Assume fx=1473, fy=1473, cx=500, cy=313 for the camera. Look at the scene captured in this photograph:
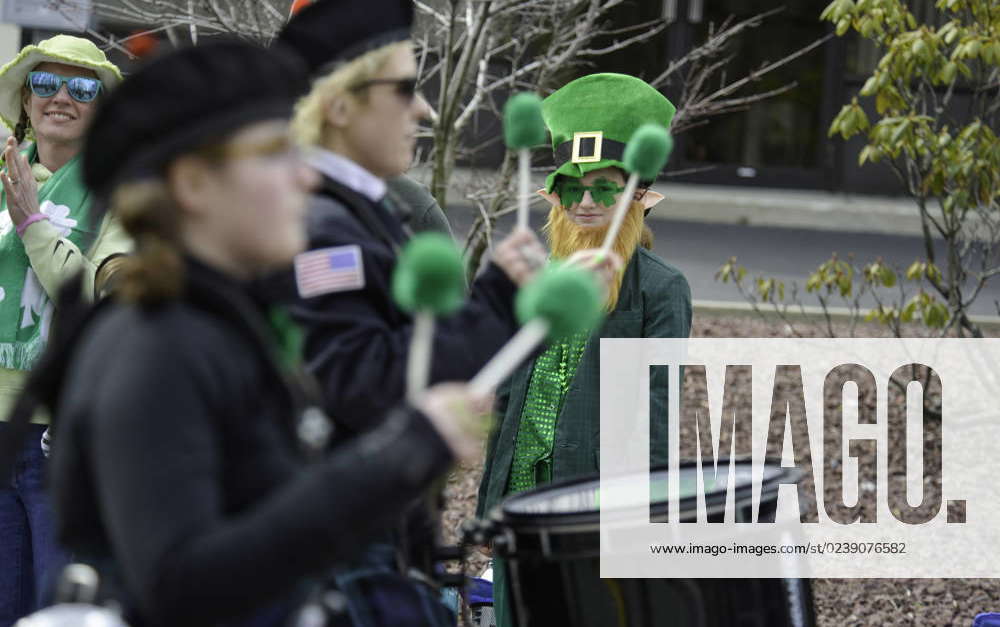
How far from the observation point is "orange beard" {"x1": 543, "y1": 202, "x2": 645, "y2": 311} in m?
3.90

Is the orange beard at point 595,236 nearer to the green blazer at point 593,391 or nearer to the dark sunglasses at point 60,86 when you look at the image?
the green blazer at point 593,391

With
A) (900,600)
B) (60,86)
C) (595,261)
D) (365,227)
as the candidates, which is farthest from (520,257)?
(900,600)

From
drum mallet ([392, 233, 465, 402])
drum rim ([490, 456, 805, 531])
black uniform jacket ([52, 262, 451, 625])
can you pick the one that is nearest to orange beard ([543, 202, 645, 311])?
drum rim ([490, 456, 805, 531])

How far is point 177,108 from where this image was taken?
5.92 feet

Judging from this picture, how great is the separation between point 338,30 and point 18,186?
68.0 inches

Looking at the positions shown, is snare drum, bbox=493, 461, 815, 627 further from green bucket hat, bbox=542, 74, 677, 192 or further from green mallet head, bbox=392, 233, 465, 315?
green bucket hat, bbox=542, 74, 677, 192

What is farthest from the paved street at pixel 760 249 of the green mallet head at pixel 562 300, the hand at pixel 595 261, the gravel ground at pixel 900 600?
the green mallet head at pixel 562 300

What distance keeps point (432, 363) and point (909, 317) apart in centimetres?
412

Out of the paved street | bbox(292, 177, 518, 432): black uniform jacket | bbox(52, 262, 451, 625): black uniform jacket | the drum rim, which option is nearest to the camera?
bbox(52, 262, 451, 625): black uniform jacket

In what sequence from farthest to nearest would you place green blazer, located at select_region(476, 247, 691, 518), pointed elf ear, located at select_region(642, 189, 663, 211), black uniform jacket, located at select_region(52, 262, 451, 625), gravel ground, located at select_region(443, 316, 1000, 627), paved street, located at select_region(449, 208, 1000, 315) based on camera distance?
paved street, located at select_region(449, 208, 1000, 315) → gravel ground, located at select_region(443, 316, 1000, 627) → pointed elf ear, located at select_region(642, 189, 663, 211) → green blazer, located at select_region(476, 247, 691, 518) → black uniform jacket, located at select_region(52, 262, 451, 625)

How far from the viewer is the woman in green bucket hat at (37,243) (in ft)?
12.7

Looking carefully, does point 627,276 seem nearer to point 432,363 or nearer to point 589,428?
point 589,428

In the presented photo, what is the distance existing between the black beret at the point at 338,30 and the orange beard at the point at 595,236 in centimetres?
143

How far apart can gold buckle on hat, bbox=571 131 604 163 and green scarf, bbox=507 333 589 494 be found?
461 millimetres
